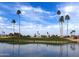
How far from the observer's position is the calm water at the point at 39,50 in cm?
290

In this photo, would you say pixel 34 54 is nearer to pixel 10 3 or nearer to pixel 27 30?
pixel 27 30

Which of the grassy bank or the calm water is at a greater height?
the grassy bank

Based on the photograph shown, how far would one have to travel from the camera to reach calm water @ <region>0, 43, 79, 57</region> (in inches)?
114

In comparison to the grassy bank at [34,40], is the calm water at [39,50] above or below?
below

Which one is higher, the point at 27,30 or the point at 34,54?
the point at 27,30

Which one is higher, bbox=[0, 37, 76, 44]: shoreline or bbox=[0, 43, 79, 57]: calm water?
bbox=[0, 37, 76, 44]: shoreline

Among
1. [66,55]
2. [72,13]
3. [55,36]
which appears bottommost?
[66,55]

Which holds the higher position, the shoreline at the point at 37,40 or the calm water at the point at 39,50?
the shoreline at the point at 37,40

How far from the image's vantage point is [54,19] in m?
2.93

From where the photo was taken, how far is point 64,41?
2.93m

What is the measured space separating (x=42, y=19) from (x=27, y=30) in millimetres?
189

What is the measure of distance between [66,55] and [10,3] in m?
0.77

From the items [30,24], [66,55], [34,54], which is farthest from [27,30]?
[66,55]

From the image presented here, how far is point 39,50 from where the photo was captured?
291 cm
